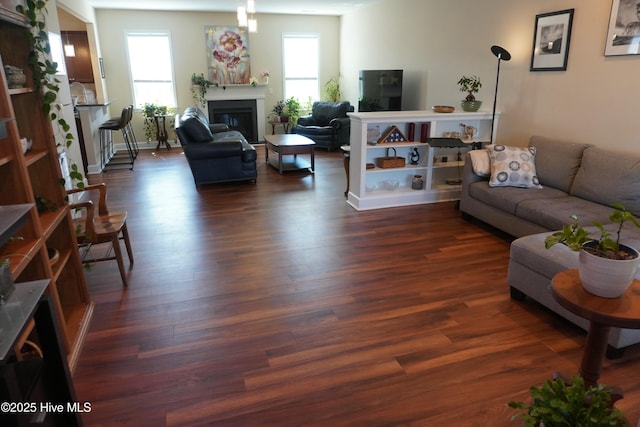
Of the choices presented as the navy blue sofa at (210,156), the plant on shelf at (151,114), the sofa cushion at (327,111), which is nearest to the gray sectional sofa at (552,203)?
the navy blue sofa at (210,156)

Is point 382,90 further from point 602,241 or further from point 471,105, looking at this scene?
point 602,241

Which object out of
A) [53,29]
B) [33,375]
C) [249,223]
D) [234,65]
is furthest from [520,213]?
[234,65]

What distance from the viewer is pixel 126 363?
2.25 m

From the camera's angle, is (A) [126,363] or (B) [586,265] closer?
(B) [586,265]

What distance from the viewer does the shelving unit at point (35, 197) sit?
1929 millimetres

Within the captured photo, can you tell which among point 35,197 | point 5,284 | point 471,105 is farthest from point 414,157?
point 5,284

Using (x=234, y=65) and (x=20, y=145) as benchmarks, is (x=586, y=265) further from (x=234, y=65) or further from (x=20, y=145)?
(x=234, y=65)

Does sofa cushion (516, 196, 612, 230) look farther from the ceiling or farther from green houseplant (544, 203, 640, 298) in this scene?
the ceiling

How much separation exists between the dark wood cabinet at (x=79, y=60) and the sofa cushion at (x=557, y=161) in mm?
7538

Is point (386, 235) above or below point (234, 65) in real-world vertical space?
below

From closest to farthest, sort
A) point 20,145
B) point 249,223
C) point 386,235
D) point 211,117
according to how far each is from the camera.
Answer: point 20,145 < point 386,235 < point 249,223 < point 211,117

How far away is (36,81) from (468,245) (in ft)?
11.0

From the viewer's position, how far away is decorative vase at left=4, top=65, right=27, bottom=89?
2.05m

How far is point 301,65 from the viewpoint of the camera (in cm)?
920
